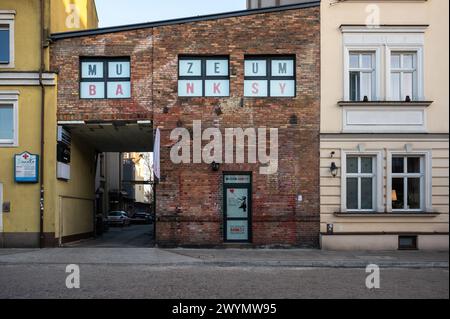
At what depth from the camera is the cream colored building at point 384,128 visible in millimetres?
16969

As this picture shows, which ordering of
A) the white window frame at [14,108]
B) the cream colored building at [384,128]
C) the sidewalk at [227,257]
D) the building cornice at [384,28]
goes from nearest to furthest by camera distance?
1. the sidewalk at [227,257]
2. the cream colored building at [384,128]
3. the white window frame at [14,108]
4. the building cornice at [384,28]

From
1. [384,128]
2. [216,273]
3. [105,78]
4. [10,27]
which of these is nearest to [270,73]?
[384,128]

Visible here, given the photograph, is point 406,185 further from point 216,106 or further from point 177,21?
point 177,21

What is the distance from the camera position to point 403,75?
1747cm

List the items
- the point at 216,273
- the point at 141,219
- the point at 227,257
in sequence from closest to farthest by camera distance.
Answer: the point at 216,273 < the point at 227,257 < the point at 141,219

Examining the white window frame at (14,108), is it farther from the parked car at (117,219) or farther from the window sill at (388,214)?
the parked car at (117,219)

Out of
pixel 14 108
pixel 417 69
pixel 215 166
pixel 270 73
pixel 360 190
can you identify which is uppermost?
pixel 417 69

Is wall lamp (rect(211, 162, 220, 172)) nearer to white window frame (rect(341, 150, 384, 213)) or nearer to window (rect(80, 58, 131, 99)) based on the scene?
window (rect(80, 58, 131, 99))

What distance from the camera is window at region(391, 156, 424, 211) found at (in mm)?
17188

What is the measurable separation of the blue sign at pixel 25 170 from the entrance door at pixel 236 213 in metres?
6.10

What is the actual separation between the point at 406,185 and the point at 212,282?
9090mm

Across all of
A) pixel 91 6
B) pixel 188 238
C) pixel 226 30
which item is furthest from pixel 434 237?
pixel 91 6

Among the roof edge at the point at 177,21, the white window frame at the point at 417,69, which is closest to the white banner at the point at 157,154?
the roof edge at the point at 177,21
